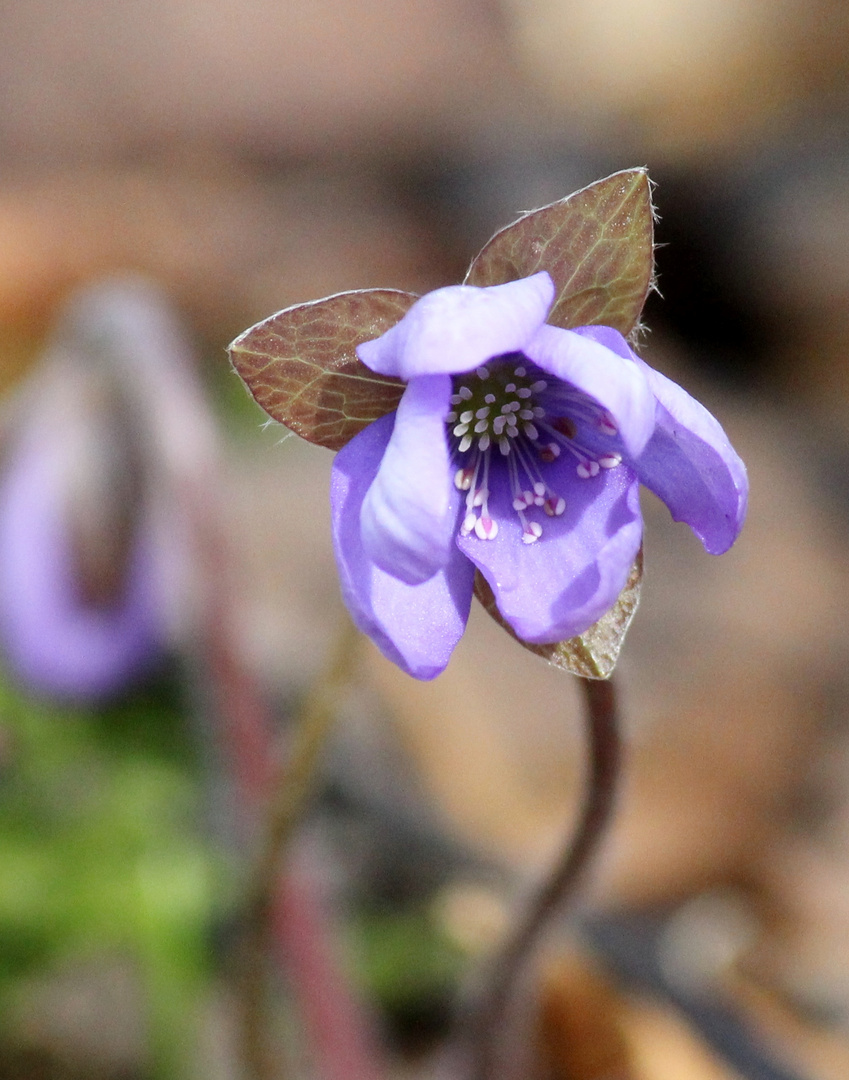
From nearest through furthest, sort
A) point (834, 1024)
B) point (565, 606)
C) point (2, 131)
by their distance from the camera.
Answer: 1. point (565, 606)
2. point (834, 1024)
3. point (2, 131)

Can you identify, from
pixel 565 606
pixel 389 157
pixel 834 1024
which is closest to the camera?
pixel 565 606

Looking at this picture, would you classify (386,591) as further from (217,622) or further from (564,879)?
(217,622)

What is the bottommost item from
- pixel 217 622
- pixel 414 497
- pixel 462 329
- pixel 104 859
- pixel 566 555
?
pixel 104 859

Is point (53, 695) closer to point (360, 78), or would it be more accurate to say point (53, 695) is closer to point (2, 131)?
point (2, 131)

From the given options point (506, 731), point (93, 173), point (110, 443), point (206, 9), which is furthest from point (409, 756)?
point (206, 9)

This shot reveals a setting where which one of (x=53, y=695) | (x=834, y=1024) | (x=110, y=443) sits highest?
(x=110, y=443)

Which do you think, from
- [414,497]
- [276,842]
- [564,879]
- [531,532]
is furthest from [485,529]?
[276,842]

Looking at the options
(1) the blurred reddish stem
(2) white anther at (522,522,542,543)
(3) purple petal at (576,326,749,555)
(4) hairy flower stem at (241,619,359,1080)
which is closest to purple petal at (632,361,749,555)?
(3) purple petal at (576,326,749,555)
